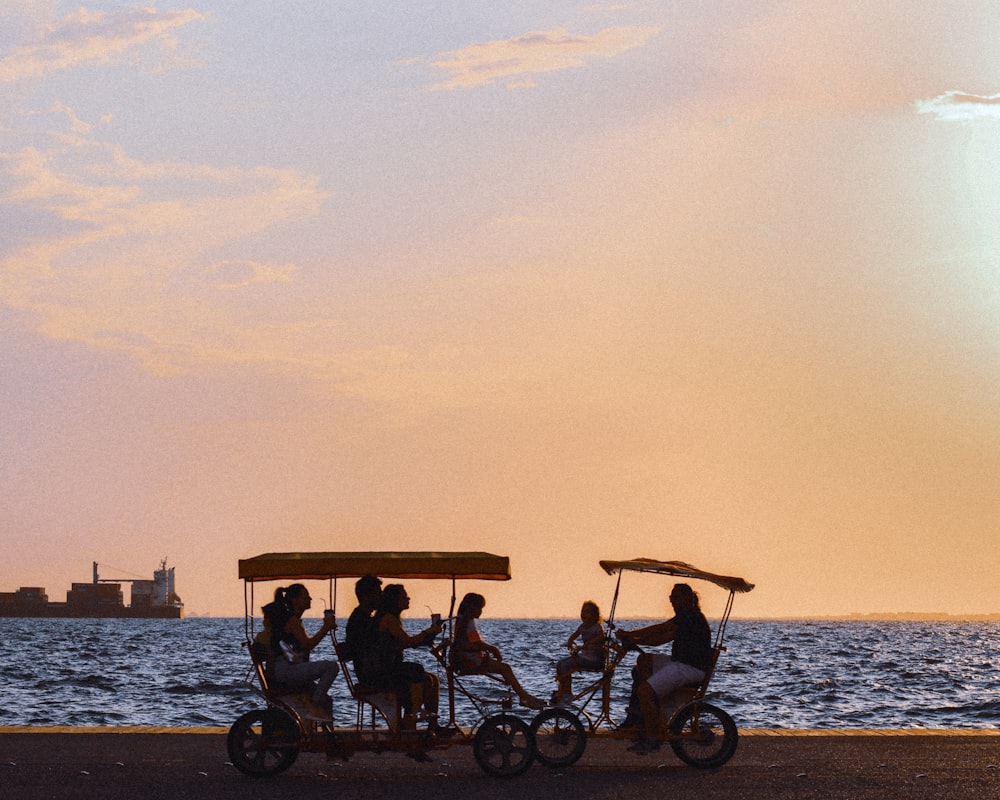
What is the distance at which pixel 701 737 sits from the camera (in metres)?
15.1

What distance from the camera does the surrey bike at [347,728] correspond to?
14359mm

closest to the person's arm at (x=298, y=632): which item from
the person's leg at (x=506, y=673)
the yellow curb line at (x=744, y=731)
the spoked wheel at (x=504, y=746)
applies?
the person's leg at (x=506, y=673)

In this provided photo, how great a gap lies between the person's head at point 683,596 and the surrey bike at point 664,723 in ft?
0.53

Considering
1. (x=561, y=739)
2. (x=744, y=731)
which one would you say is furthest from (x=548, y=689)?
(x=561, y=739)

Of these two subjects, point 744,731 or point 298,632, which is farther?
point 744,731

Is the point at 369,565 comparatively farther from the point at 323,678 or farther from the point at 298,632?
the point at 323,678

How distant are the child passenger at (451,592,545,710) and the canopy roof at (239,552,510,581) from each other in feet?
1.00

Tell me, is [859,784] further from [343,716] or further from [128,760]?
[343,716]

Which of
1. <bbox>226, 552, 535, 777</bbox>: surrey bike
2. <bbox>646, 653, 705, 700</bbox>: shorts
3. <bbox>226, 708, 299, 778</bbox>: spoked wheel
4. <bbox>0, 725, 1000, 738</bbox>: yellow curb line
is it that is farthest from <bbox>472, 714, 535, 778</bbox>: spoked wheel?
<bbox>0, 725, 1000, 738</bbox>: yellow curb line

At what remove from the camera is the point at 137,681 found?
51406 millimetres

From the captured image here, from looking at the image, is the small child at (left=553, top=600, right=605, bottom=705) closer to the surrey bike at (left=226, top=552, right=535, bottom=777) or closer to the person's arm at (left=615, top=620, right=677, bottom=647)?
the person's arm at (left=615, top=620, right=677, bottom=647)

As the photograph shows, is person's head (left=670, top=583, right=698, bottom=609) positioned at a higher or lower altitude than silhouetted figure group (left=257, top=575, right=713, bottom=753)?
higher

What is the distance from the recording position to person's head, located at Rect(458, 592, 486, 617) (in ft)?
48.5

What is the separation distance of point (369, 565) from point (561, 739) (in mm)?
2674
